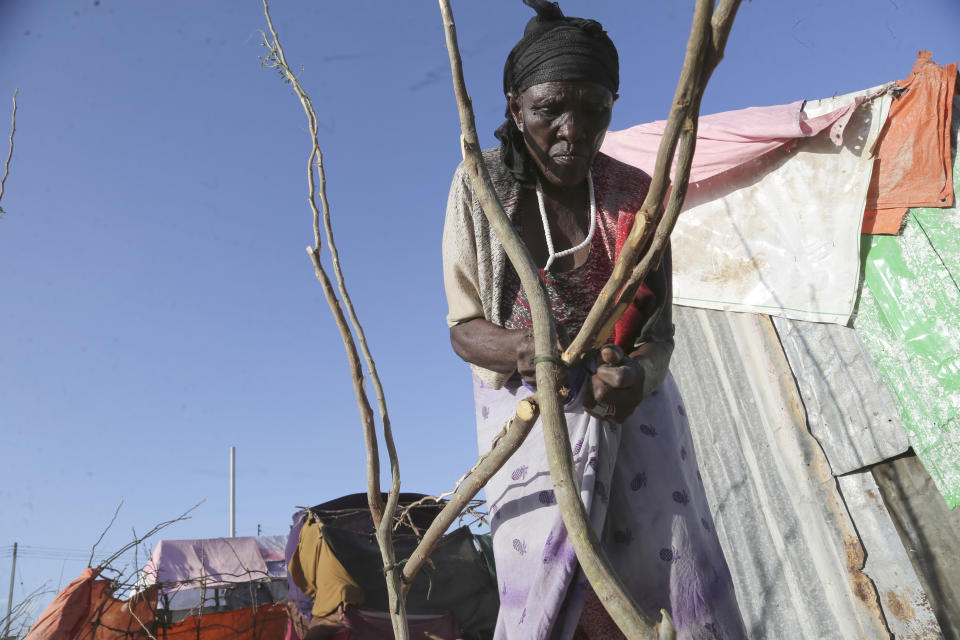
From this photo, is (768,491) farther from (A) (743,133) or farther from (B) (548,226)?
(B) (548,226)

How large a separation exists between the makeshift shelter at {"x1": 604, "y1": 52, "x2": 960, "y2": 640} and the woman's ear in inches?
143

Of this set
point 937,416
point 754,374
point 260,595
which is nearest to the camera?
point 937,416

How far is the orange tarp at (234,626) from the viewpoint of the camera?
5340 millimetres

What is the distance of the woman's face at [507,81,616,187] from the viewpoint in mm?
1546

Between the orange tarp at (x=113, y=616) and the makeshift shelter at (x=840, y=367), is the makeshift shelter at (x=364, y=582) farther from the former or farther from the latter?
the makeshift shelter at (x=840, y=367)

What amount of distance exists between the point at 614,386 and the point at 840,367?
402 cm

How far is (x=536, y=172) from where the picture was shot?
174 cm

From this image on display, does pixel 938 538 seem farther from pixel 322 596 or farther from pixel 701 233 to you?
pixel 322 596

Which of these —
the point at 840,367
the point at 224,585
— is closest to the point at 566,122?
the point at 840,367

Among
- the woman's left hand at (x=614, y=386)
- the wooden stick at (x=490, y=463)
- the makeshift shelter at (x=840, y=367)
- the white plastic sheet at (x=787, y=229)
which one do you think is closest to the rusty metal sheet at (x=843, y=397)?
the makeshift shelter at (x=840, y=367)

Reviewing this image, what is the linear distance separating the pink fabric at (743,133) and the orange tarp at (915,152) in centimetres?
27

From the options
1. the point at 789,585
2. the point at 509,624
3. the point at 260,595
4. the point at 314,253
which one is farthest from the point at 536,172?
the point at 260,595

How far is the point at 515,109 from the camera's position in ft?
5.74

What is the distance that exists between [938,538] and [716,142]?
301 centimetres
